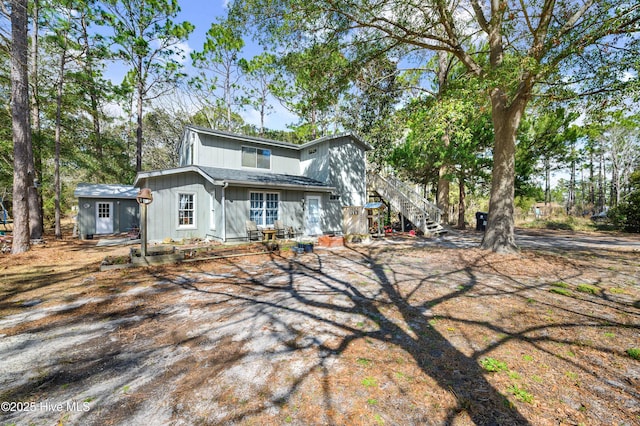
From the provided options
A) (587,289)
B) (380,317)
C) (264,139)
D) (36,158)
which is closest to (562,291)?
(587,289)

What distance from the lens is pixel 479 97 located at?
748 centimetres

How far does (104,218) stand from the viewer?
15.2m

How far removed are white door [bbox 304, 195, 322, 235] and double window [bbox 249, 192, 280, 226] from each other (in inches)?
68.3

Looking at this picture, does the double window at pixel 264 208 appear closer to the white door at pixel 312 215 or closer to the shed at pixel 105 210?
the white door at pixel 312 215

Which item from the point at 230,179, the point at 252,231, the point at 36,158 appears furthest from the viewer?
the point at 36,158

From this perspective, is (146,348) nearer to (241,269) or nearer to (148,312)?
(148,312)

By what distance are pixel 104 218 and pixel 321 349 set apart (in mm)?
17640

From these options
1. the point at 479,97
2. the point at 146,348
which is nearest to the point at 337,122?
the point at 479,97

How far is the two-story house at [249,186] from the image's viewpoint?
1119 cm

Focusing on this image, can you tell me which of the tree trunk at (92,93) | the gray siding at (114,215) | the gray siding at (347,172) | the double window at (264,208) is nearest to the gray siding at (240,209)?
the double window at (264,208)

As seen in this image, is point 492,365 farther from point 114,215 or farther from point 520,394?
point 114,215

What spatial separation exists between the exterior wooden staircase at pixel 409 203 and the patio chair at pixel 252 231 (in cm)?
784

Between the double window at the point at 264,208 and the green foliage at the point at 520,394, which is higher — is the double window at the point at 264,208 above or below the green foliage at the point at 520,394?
above

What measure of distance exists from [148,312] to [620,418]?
557 cm
